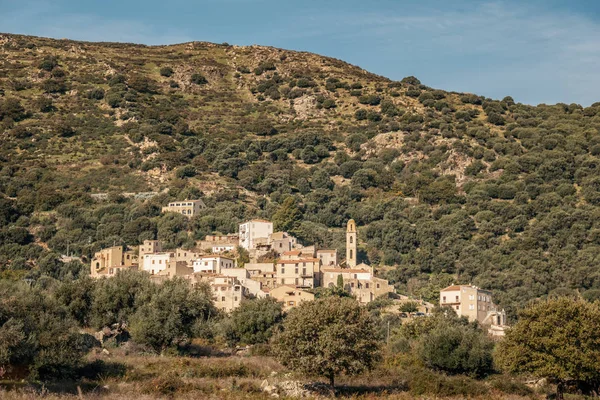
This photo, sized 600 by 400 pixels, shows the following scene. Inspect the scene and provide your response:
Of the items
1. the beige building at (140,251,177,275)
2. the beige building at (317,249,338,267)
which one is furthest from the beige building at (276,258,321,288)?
the beige building at (140,251,177,275)

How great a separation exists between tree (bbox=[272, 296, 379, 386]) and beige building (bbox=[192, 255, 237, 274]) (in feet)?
152

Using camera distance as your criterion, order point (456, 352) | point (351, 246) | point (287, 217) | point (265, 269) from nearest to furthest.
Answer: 1. point (456, 352)
2. point (265, 269)
3. point (351, 246)
4. point (287, 217)

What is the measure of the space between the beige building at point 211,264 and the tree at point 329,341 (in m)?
46.3

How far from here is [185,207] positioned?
108938 mm

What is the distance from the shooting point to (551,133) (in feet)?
469

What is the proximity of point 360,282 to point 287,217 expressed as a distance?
74.8 ft

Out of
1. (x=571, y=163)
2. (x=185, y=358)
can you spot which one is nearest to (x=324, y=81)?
(x=571, y=163)

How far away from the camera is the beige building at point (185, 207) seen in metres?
108

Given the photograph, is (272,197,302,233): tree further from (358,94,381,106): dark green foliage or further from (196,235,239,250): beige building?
(358,94,381,106): dark green foliage

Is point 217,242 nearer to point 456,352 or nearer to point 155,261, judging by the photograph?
point 155,261

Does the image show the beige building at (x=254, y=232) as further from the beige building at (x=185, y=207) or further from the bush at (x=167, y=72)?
the bush at (x=167, y=72)

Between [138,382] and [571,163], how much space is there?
10252 cm

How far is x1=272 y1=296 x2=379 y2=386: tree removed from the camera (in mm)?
36656

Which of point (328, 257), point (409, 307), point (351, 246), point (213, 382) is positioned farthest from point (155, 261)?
point (213, 382)
